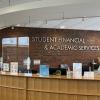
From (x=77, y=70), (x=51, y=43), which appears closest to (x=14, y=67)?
(x=77, y=70)

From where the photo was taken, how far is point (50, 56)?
46.6 ft

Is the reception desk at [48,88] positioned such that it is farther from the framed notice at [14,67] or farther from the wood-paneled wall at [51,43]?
the wood-paneled wall at [51,43]

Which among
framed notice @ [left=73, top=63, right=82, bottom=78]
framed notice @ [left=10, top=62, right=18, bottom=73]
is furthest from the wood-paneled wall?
framed notice @ [left=73, top=63, right=82, bottom=78]

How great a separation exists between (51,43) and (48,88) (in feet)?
25.0

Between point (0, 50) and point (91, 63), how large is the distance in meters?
5.32

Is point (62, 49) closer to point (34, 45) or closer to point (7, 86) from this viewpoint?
point (34, 45)

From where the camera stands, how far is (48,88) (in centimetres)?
675

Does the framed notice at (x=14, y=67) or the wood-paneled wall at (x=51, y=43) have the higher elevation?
the wood-paneled wall at (x=51, y=43)

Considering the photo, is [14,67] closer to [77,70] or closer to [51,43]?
[77,70]

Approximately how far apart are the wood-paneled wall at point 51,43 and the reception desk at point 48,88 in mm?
5987

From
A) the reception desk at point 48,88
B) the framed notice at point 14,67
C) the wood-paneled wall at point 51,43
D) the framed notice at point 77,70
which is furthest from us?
the wood-paneled wall at point 51,43

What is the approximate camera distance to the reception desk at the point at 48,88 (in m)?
6.14

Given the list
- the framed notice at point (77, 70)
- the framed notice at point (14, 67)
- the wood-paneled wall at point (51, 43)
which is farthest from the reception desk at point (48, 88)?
the wood-paneled wall at point (51, 43)

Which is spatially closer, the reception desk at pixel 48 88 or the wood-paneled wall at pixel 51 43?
the reception desk at pixel 48 88
